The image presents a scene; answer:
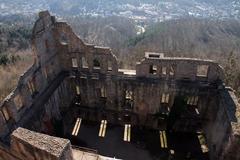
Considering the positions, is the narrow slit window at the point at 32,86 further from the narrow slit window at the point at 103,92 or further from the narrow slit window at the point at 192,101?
the narrow slit window at the point at 192,101

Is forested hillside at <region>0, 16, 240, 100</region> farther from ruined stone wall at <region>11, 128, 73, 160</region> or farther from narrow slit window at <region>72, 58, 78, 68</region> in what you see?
ruined stone wall at <region>11, 128, 73, 160</region>

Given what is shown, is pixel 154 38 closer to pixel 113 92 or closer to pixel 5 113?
pixel 113 92

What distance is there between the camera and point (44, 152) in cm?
1355

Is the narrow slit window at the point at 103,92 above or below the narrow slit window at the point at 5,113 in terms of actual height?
below

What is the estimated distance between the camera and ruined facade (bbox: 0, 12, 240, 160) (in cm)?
2017

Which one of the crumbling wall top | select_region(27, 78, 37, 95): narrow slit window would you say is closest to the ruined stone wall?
the crumbling wall top

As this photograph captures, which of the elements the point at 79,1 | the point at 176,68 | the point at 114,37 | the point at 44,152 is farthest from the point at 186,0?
the point at 44,152

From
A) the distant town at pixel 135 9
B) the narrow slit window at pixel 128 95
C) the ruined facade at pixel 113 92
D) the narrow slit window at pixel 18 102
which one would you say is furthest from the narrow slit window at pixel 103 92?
the distant town at pixel 135 9

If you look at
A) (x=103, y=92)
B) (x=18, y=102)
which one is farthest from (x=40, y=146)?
(x=103, y=92)

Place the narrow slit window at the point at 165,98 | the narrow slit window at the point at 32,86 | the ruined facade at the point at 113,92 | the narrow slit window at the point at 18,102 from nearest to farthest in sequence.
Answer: the narrow slit window at the point at 18,102 < the ruined facade at the point at 113,92 < the narrow slit window at the point at 32,86 < the narrow slit window at the point at 165,98

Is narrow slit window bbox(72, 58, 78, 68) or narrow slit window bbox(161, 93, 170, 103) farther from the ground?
narrow slit window bbox(72, 58, 78, 68)

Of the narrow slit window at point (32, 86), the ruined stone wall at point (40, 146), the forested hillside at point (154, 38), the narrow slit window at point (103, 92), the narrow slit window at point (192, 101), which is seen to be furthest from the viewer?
the forested hillside at point (154, 38)

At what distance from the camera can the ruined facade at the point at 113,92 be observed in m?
20.2

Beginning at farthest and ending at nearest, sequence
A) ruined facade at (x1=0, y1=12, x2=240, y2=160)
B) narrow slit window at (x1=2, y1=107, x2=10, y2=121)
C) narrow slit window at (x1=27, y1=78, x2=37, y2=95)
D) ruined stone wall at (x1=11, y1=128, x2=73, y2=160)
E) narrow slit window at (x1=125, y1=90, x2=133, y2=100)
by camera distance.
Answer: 1. narrow slit window at (x1=125, y1=90, x2=133, y2=100)
2. narrow slit window at (x1=27, y1=78, x2=37, y2=95)
3. ruined facade at (x1=0, y1=12, x2=240, y2=160)
4. narrow slit window at (x1=2, y1=107, x2=10, y2=121)
5. ruined stone wall at (x1=11, y1=128, x2=73, y2=160)
